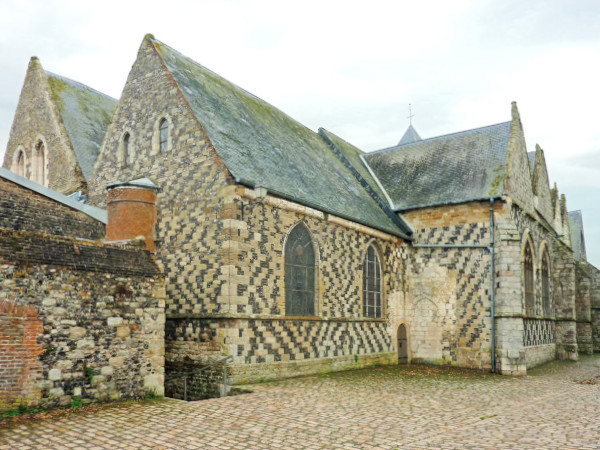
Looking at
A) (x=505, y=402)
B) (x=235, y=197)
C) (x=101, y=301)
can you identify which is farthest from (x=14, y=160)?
(x=505, y=402)

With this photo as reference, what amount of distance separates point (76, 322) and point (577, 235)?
37933mm

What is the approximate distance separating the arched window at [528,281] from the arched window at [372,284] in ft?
21.3

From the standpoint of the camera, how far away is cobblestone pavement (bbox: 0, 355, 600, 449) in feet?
24.6

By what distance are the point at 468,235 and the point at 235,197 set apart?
10.0m

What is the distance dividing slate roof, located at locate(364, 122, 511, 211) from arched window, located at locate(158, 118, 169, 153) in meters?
9.97

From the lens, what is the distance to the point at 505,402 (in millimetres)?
11359

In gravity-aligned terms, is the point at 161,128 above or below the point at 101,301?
above

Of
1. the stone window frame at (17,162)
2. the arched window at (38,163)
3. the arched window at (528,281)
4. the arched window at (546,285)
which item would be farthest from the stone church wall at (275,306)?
the stone window frame at (17,162)

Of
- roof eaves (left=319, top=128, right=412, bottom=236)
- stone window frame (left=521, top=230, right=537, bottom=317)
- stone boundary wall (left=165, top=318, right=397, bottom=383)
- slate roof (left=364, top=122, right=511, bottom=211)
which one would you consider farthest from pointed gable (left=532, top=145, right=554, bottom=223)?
stone boundary wall (left=165, top=318, right=397, bottom=383)

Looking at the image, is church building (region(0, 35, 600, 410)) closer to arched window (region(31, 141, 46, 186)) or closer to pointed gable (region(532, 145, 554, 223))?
arched window (region(31, 141, 46, 186))

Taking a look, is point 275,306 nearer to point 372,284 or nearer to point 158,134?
point 372,284

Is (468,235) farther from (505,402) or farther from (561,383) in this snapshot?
(505,402)

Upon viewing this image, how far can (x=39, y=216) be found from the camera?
1361cm

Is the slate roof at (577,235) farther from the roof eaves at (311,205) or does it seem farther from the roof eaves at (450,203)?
the roof eaves at (311,205)
